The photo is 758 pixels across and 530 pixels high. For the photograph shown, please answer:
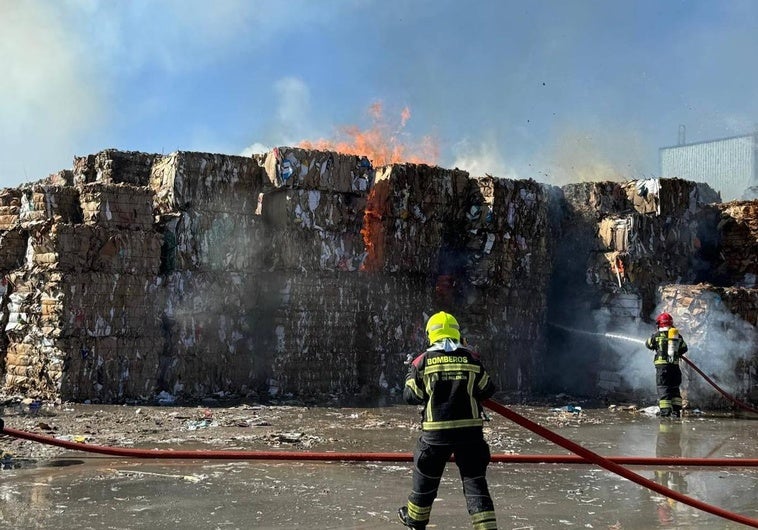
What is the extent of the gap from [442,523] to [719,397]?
8439 mm

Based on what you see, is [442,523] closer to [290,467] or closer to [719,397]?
[290,467]

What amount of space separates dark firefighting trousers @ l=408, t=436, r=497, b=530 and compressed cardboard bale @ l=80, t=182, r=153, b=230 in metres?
7.09

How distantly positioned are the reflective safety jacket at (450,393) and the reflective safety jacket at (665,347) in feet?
23.9

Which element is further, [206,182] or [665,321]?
[665,321]

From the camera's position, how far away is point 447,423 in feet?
17.9

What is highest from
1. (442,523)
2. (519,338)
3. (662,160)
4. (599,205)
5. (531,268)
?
(662,160)

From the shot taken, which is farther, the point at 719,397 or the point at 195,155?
the point at 719,397

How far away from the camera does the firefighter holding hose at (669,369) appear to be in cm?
1204

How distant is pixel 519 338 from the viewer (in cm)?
1433

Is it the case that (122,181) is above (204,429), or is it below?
above

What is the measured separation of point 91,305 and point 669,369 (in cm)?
785

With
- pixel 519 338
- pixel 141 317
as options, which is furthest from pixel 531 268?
pixel 141 317

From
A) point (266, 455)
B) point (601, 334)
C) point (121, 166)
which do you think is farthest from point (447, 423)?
point (601, 334)

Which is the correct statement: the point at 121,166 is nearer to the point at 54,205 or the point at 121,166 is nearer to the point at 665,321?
the point at 54,205
